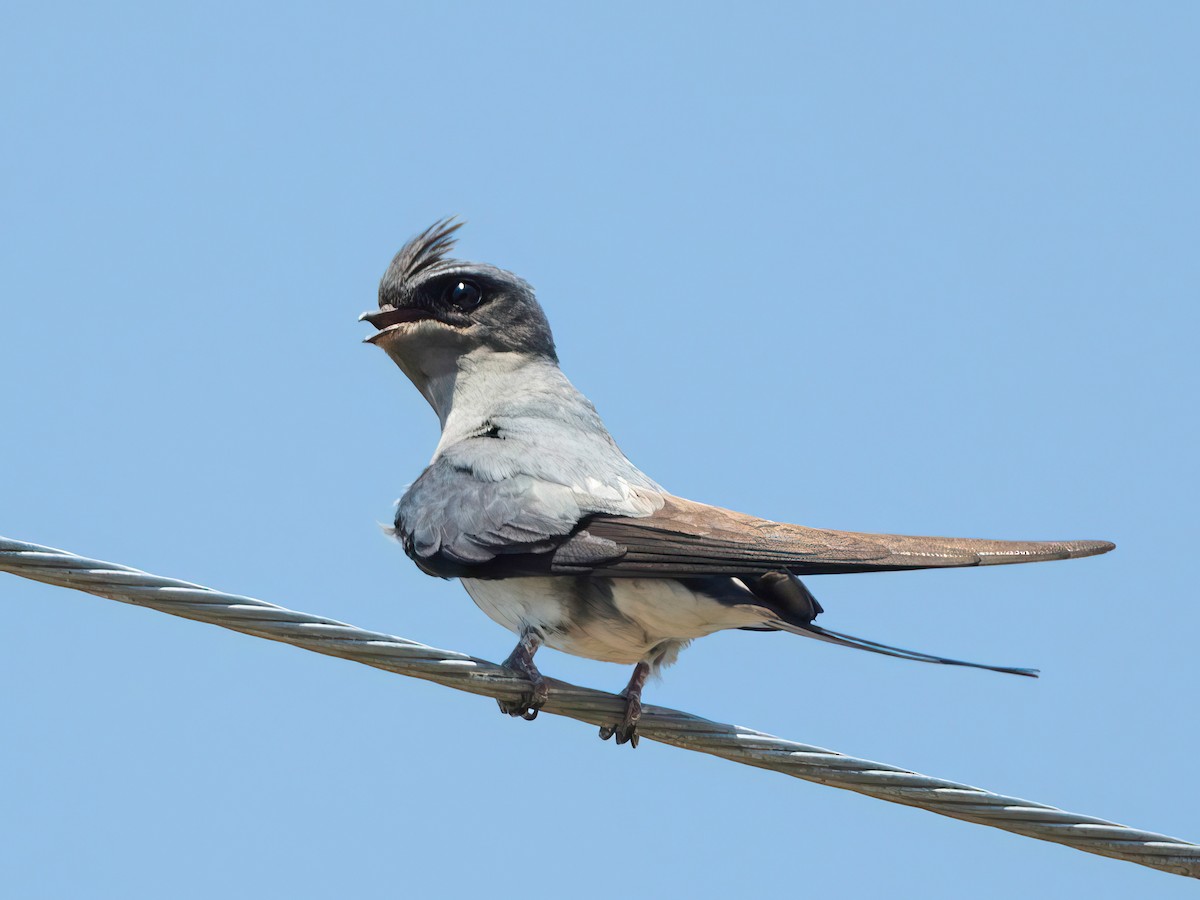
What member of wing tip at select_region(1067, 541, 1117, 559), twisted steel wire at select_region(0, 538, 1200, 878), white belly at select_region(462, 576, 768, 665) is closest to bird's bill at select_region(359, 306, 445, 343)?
white belly at select_region(462, 576, 768, 665)

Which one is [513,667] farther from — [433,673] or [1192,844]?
[1192,844]

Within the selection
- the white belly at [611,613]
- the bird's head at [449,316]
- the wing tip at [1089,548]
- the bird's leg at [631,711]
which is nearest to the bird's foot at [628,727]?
the bird's leg at [631,711]

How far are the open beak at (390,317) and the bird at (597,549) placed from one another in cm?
72

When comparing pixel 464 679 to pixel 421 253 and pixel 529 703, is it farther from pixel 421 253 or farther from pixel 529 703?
pixel 421 253

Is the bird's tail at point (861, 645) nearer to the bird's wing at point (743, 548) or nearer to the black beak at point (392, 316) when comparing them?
the bird's wing at point (743, 548)

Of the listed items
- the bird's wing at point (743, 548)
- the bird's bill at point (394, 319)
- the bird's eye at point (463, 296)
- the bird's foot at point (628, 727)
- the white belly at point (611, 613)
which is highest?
the bird's eye at point (463, 296)

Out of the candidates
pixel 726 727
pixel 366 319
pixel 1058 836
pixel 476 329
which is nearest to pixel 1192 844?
pixel 1058 836

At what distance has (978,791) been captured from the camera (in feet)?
16.5

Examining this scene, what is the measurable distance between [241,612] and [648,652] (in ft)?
8.48

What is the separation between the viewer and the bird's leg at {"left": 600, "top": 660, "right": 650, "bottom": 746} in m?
6.48

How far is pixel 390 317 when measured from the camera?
932cm

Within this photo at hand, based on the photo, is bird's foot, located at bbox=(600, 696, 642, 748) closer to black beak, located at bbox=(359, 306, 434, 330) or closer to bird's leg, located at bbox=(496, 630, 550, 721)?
bird's leg, located at bbox=(496, 630, 550, 721)

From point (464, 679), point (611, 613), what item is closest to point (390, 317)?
point (611, 613)

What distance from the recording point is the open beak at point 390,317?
9.24 meters
